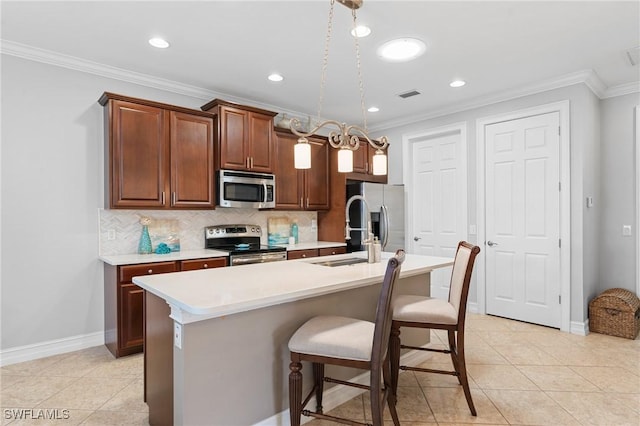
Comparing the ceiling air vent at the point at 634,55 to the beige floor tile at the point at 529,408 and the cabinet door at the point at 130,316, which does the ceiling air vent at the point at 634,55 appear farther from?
the cabinet door at the point at 130,316

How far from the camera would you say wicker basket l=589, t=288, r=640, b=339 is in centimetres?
356

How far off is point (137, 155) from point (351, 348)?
8.81 feet

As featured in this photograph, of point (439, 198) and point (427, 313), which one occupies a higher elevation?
point (439, 198)

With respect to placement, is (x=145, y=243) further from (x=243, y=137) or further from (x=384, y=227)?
(x=384, y=227)

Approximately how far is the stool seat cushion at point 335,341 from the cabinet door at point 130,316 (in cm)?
190

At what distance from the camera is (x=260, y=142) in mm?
4152

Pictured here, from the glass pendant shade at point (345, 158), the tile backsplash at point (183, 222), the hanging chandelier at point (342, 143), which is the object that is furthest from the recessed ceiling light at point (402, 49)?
the tile backsplash at point (183, 222)

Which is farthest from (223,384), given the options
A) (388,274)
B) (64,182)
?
(64,182)

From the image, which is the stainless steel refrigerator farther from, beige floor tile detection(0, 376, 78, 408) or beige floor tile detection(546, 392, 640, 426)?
beige floor tile detection(0, 376, 78, 408)

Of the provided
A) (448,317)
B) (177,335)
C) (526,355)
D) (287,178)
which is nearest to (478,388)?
(448,317)

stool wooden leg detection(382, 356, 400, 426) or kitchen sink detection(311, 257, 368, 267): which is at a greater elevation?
kitchen sink detection(311, 257, 368, 267)

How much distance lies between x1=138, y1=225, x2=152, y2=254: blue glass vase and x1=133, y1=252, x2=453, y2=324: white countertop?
5.01ft

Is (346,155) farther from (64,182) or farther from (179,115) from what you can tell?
(64,182)

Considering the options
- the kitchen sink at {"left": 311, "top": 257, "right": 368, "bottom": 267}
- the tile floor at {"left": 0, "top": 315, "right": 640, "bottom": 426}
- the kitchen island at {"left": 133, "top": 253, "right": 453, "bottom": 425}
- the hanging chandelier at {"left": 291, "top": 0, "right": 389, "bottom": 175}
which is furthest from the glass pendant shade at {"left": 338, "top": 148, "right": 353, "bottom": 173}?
the tile floor at {"left": 0, "top": 315, "right": 640, "bottom": 426}
